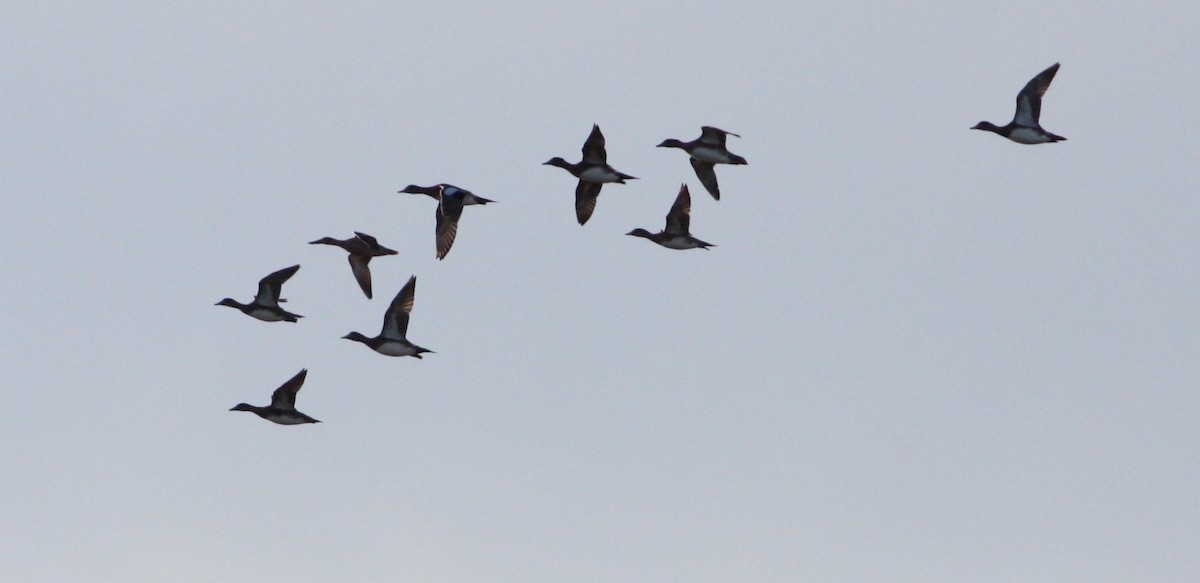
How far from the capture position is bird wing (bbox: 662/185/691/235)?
78875 millimetres

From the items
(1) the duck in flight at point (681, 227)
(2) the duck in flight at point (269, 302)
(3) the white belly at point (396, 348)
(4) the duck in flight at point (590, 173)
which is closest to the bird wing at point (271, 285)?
(2) the duck in flight at point (269, 302)

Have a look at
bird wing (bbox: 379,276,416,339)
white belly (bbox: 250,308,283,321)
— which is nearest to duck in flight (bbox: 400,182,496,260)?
bird wing (bbox: 379,276,416,339)

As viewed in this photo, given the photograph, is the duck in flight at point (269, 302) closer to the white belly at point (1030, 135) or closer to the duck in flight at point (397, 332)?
the duck in flight at point (397, 332)

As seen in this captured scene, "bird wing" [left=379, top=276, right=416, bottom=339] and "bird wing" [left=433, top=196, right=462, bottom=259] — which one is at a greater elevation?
"bird wing" [left=433, top=196, right=462, bottom=259]

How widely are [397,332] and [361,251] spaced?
3.36 m

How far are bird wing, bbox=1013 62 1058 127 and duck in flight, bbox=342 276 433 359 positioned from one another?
1637 cm

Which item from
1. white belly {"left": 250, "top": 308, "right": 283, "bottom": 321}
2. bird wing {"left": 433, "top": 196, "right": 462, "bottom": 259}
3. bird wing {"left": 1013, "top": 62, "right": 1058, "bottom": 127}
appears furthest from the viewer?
white belly {"left": 250, "top": 308, "right": 283, "bottom": 321}

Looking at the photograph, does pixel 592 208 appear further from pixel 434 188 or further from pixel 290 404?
pixel 290 404

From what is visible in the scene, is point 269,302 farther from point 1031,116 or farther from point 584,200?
point 1031,116

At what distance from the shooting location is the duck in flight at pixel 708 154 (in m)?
77.1

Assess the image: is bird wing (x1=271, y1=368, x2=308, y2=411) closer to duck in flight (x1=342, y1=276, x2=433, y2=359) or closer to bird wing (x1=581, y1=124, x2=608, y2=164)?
duck in flight (x1=342, y1=276, x2=433, y2=359)

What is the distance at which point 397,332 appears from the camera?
254 feet

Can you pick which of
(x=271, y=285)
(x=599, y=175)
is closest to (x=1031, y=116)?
(x=599, y=175)

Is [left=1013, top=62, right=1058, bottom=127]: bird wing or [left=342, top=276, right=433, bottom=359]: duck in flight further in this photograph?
[left=342, top=276, right=433, bottom=359]: duck in flight
